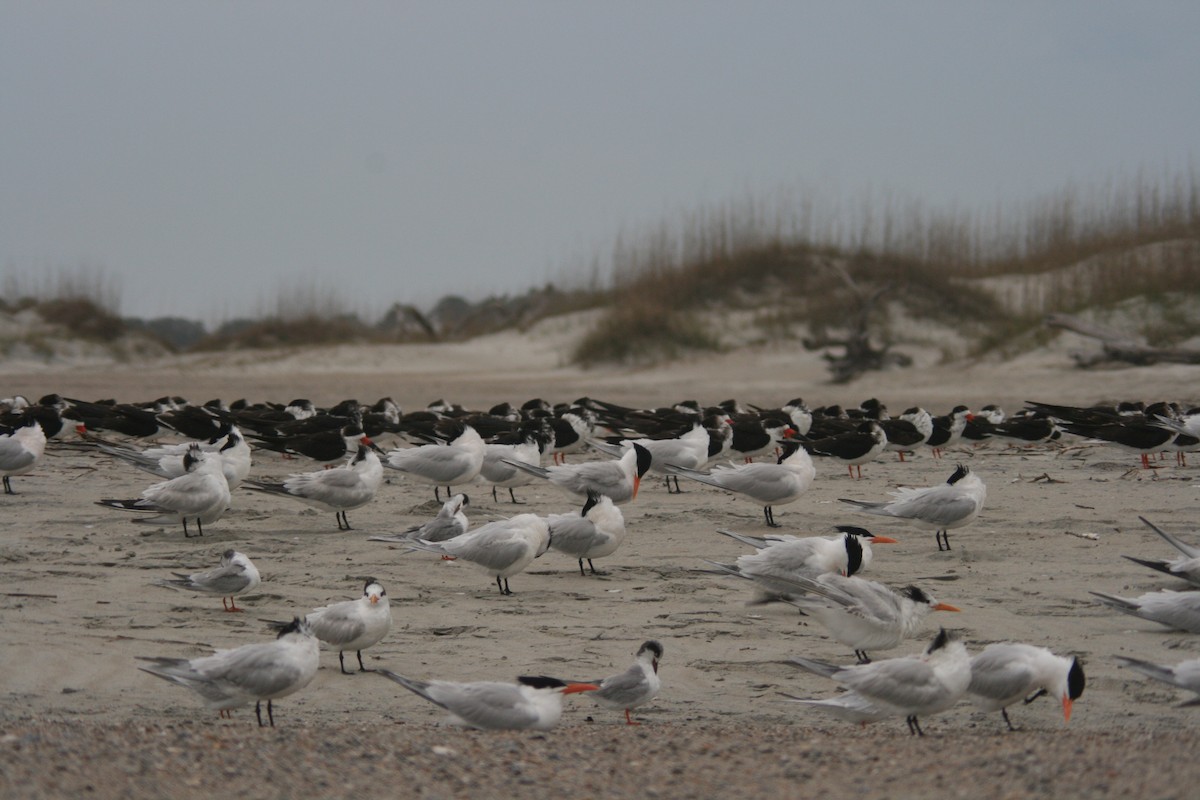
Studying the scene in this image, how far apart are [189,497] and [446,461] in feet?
7.43

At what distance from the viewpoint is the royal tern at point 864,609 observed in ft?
18.5

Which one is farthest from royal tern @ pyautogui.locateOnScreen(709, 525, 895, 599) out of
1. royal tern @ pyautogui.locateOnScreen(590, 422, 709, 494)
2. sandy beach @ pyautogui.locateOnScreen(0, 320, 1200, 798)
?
royal tern @ pyautogui.locateOnScreen(590, 422, 709, 494)

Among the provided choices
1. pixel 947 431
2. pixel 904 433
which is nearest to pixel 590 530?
pixel 904 433

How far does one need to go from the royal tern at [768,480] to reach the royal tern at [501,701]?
13.9 ft

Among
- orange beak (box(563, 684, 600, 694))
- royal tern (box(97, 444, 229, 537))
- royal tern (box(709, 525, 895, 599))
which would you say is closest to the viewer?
orange beak (box(563, 684, 600, 694))

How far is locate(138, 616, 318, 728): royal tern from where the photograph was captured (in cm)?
492

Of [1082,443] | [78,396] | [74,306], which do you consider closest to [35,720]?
[1082,443]

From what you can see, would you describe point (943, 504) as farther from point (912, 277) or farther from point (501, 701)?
point (912, 277)

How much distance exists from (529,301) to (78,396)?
689 inches

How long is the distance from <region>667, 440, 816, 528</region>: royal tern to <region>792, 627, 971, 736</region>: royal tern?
3.96m

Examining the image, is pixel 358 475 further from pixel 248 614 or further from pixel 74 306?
pixel 74 306

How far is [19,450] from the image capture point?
32.1 ft

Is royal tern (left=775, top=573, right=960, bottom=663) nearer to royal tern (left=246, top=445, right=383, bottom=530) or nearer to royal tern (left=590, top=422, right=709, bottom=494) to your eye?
royal tern (left=246, top=445, right=383, bottom=530)

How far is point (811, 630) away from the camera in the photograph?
647 centimetres
